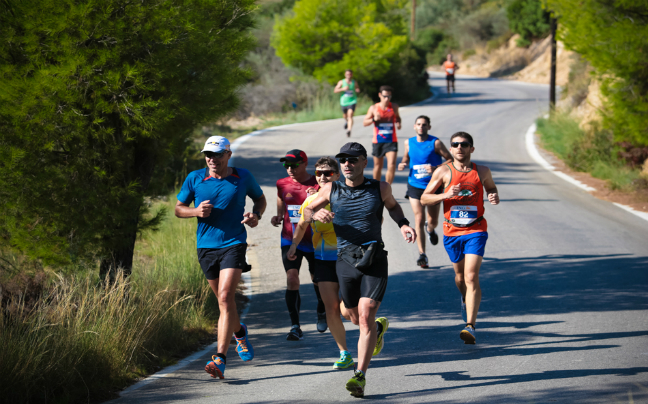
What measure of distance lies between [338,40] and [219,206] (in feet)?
93.4

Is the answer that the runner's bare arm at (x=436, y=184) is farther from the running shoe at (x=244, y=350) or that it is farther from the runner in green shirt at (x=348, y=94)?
the runner in green shirt at (x=348, y=94)

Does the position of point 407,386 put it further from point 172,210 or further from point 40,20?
point 172,210

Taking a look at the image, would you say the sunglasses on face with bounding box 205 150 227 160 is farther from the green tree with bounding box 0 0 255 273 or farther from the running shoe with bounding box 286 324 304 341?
the running shoe with bounding box 286 324 304 341

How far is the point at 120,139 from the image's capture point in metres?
7.25

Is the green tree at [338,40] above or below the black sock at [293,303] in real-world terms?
above

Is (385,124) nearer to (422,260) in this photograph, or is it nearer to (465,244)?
(422,260)

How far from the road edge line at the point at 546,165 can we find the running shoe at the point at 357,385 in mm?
9315

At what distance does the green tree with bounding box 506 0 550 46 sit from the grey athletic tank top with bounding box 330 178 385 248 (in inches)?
2167

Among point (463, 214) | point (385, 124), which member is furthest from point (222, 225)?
point (385, 124)

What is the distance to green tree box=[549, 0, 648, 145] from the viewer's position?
1429 cm

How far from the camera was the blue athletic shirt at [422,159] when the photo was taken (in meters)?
9.69

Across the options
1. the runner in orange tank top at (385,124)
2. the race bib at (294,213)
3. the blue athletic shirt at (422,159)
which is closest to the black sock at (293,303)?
the race bib at (294,213)

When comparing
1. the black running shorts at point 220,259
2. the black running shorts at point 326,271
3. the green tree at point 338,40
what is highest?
the green tree at point 338,40

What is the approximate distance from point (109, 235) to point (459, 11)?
258 ft
